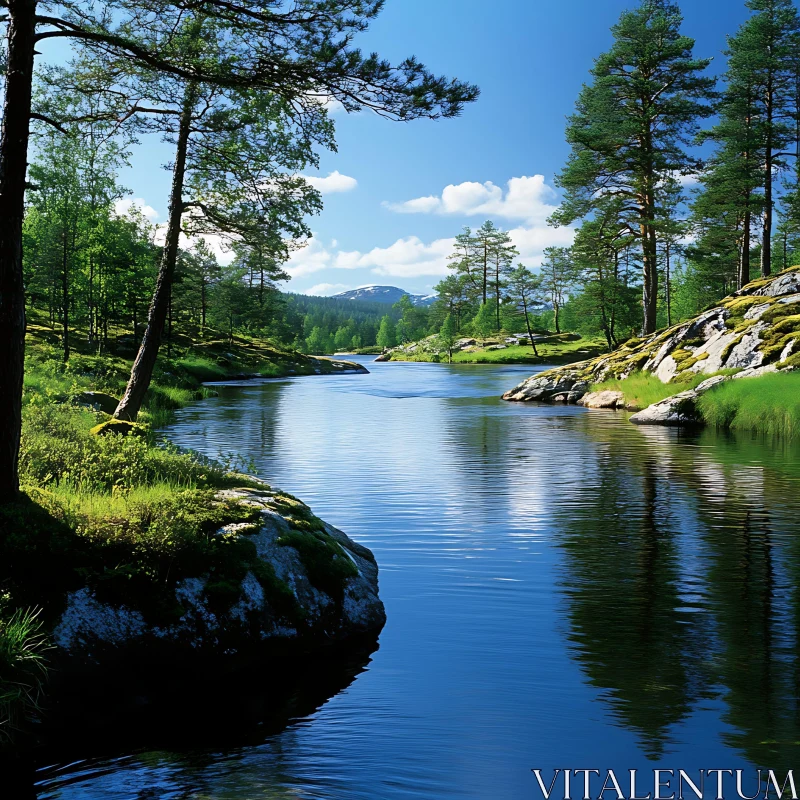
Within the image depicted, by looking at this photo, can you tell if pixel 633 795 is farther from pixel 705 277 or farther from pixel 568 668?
pixel 705 277

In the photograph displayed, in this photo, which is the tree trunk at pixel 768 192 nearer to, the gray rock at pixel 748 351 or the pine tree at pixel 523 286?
the gray rock at pixel 748 351

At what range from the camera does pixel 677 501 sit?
12.8 metres

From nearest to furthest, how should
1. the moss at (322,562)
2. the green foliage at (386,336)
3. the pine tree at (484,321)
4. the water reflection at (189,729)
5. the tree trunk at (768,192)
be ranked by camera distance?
the water reflection at (189,729), the moss at (322,562), the tree trunk at (768,192), the pine tree at (484,321), the green foliage at (386,336)

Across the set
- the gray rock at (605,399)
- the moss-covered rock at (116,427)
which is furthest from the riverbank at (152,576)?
the gray rock at (605,399)

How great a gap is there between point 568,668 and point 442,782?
188 centimetres

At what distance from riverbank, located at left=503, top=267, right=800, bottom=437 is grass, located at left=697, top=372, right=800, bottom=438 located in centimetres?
3

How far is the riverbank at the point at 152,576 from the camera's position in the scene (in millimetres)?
5285

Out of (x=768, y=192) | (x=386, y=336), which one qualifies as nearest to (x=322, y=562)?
(x=768, y=192)

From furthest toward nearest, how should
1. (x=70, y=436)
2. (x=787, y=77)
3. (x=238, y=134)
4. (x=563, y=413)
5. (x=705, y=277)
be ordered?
(x=705, y=277) → (x=787, y=77) → (x=563, y=413) → (x=238, y=134) → (x=70, y=436)

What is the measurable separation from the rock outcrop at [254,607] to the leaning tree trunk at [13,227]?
1.76 m

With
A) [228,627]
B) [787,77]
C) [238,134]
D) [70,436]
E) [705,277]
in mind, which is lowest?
[228,627]

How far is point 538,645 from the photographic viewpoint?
6332 millimetres

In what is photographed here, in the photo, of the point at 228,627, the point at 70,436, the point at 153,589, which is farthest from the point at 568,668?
the point at 70,436

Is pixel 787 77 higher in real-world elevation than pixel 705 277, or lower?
higher
